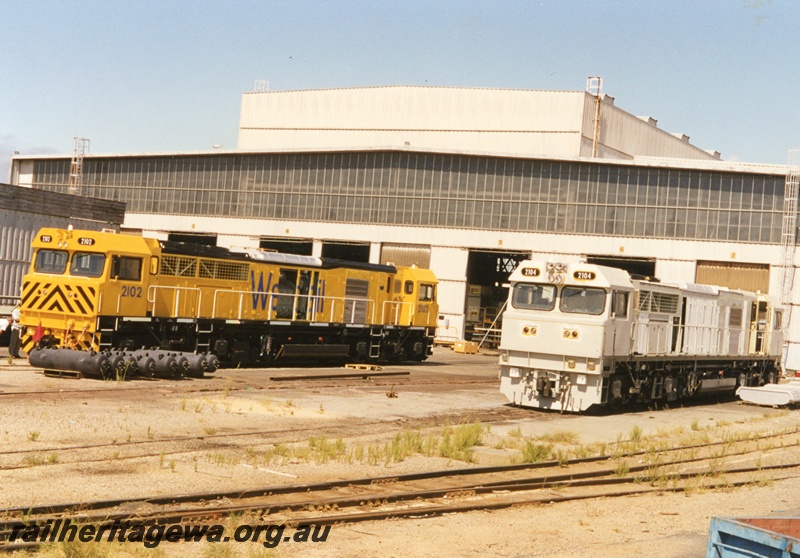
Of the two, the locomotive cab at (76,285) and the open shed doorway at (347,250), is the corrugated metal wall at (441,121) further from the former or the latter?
the locomotive cab at (76,285)

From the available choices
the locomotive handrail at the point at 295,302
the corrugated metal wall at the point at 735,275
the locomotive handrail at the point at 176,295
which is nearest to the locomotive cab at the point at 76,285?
the locomotive handrail at the point at 176,295

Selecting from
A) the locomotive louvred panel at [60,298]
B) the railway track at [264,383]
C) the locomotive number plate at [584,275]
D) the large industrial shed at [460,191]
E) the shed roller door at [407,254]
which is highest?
the large industrial shed at [460,191]

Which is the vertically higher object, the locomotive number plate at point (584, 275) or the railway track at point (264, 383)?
the locomotive number plate at point (584, 275)

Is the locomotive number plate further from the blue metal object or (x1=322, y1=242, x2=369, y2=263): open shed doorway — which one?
(x1=322, y1=242, x2=369, y2=263): open shed doorway

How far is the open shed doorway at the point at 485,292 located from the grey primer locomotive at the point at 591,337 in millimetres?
25964

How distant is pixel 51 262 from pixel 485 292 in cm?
3582

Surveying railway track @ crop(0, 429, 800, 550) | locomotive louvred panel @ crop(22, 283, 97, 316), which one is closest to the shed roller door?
locomotive louvred panel @ crop(22, 283, 97, 316)

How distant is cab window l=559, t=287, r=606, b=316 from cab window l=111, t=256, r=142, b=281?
11293mm

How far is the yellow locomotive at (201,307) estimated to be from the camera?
24.0 meters

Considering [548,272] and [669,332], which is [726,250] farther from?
[548,272]

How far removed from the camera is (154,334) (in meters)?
26.0

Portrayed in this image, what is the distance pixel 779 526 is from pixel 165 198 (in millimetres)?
52987

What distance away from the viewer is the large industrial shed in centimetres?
4662

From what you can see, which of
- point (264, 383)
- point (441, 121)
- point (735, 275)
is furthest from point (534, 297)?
point (441, 121)
